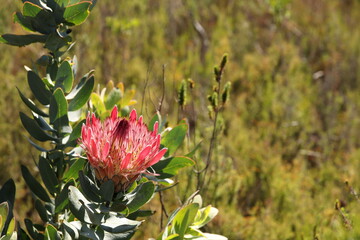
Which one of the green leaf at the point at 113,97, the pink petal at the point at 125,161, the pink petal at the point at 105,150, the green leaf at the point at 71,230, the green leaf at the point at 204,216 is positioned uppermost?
the pink petal at the point at 105,150

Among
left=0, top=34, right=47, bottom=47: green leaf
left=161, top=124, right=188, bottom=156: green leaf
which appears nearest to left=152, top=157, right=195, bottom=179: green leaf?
left=161, top=124, right=188, bottom=156: green leaf

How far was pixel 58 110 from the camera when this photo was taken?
172cm

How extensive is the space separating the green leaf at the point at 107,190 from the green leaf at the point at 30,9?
623 millimetres

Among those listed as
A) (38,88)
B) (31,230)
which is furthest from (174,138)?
(31,230)

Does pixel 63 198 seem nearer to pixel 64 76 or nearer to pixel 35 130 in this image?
pixel 35 130

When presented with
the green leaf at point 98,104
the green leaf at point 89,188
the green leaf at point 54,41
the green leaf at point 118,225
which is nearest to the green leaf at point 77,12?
the green leaf at point 54,41

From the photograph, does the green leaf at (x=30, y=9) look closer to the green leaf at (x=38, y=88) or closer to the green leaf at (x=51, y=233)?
the green leaf at (x=38, y=88)

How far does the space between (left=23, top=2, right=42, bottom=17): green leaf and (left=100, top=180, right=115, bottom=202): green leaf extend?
2.04ft

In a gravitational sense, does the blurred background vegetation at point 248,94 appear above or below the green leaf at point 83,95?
below

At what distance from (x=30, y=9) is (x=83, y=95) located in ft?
1.15

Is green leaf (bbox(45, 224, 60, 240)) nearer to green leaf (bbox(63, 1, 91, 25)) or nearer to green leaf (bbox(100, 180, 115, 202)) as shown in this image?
green leaf (bbox(100, 180, 115, 202))

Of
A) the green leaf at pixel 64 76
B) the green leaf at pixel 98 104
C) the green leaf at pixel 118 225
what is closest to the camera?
the green leaf at pixel 118 225

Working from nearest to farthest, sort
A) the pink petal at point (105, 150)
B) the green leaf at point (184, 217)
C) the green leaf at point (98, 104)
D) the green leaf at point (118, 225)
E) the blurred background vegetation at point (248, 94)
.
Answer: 1. the pink petal at point (105, 150)
2. the green leaf at point (118, 225)
3. the green leaf at point (184, 217)
4. the green leaf at point (98, 104)
5. the blurred background vegetation at point (248, 94)

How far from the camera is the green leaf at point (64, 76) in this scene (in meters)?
1.75
